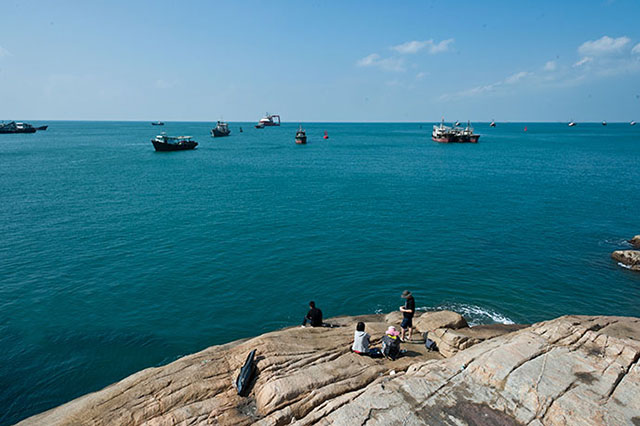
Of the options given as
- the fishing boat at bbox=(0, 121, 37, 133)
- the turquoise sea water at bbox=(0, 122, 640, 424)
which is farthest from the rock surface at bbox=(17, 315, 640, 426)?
the fishing boat at bbox=(0, 121, 37, 133)

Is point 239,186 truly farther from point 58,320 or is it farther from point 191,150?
point 191,150

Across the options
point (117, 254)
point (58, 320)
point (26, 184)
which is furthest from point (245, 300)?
point (26, 184)

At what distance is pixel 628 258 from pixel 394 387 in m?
26.8

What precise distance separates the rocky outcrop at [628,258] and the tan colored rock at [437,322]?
19.4m

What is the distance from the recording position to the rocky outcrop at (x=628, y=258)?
87.3 ft

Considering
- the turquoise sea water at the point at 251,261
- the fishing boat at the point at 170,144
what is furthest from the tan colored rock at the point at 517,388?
the fishing boat at the point at 170,144

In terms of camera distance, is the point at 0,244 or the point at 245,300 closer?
the point at 245,300

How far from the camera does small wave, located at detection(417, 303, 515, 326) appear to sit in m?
20.1

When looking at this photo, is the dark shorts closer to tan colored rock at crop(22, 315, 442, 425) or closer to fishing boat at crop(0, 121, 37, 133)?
tan colored rock at crop(22, 315, 442, 425)

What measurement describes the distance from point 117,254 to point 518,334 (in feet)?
91.4

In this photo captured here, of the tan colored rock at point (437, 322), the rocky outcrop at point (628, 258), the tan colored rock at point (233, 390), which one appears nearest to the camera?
the tan colored rock at point (233, 390)

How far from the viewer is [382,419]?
9.56 meters

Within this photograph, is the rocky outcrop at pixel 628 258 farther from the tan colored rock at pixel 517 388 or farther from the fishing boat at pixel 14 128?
the fishing boat at pixel 14 128

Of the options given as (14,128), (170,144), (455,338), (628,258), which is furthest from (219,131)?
(455,338)
